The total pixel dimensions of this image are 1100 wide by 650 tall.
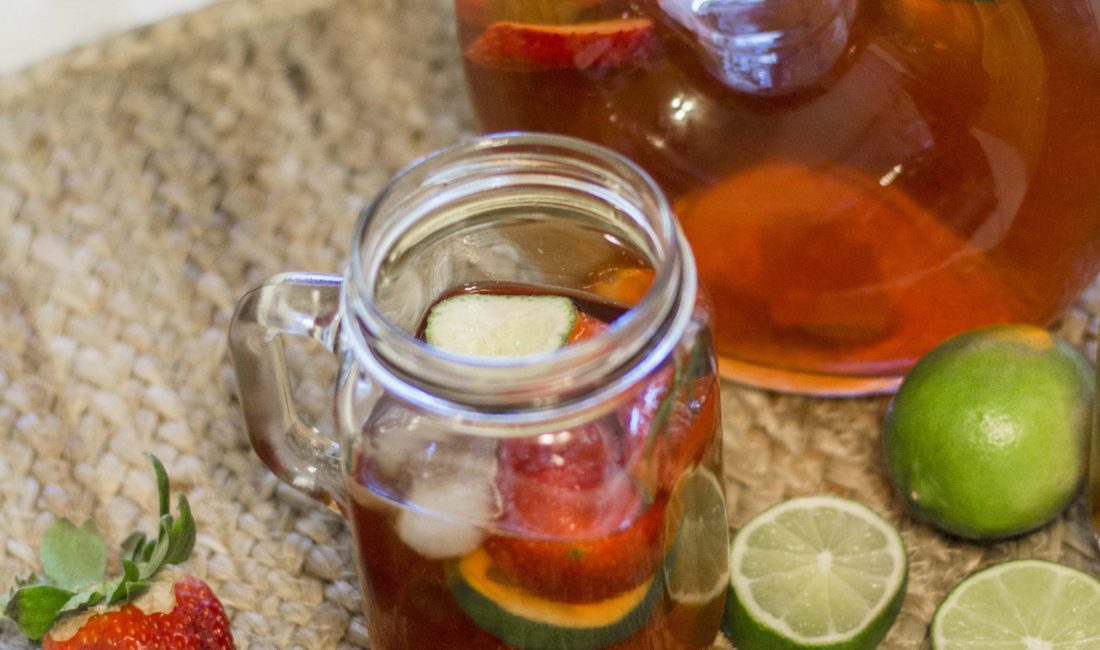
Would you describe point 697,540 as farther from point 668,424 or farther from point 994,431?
point 994,431

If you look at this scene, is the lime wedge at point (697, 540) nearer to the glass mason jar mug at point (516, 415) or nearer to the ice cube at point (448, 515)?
the glass mason jar mug at point (516, 415)

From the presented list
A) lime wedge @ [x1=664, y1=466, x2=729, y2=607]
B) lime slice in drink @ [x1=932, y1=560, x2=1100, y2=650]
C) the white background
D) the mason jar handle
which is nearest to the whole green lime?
lime slice in drink @ [x1=932, y1=560, x2=1100, y2=650]

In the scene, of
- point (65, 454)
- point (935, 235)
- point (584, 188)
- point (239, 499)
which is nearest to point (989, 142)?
point (935, 235)

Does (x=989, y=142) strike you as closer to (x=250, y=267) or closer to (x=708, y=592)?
(x=708, y=592)

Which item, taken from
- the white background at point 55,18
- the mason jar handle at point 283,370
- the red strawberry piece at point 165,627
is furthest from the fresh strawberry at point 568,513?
the white background at point 55,18

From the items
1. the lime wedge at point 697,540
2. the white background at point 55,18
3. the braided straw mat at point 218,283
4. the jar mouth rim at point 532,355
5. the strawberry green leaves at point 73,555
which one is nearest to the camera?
the jar mouth rim at point 532,355

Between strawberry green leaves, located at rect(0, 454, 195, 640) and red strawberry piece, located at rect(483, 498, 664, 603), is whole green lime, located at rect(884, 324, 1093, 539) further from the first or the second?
strawberry green leaves, located at rect(0, 454, 195, 640)

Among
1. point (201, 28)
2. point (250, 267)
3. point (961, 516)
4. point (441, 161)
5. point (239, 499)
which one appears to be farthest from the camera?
point (201, 28)
